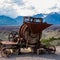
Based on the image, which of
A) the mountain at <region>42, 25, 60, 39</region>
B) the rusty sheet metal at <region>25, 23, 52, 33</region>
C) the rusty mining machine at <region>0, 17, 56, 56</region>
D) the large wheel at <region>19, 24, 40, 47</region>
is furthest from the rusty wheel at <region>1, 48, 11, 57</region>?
the mountain at <region>42, 25, 60, 39</region>

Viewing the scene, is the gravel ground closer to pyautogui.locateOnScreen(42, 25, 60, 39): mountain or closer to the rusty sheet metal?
the rusty sheet metal

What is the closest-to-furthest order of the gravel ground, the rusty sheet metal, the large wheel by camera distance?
the gravel ground
the rusty sheet metal
the large wheel

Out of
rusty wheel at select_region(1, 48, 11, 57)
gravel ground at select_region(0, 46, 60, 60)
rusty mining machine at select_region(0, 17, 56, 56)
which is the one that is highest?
rusty mining machine at select_region(0, 17, 56, 56)

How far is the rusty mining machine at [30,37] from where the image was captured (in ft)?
56.2

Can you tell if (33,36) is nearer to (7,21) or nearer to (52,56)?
(52,56)

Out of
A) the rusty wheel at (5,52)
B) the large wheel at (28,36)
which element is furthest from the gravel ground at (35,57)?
the large wheel at (28,36)

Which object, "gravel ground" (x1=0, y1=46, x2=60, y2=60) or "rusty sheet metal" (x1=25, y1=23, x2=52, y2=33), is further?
"rusty sheet metal" (x1=25, y1=23, x2=52, y2=33)

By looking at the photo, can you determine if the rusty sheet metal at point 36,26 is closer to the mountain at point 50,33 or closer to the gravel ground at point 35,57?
the gravel ground at point 35,57

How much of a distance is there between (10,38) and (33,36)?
71.9 inches

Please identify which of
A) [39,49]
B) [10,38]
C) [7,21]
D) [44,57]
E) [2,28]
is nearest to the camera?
[44,57]

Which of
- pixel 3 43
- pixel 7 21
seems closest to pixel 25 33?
pixel 3 43

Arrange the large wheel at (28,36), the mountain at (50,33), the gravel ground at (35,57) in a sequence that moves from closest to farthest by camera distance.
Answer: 1. the gravel ground at (35,57)
2. the large wheel at (28,36)
3. the mountain at (50,33)

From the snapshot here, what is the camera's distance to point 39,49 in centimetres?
1733

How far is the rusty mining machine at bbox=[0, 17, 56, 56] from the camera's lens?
17.1 meters
